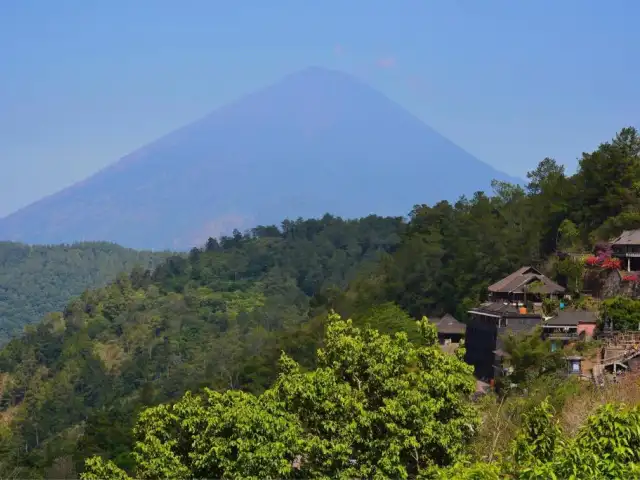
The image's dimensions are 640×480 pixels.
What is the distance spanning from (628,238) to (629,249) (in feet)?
1.37

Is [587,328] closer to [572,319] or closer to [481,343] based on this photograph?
[572,319]

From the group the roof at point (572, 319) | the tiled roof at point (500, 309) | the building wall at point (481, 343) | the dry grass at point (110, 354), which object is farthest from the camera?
the dry grass at point (110, 354)

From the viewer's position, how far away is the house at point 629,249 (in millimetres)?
Result: 35250

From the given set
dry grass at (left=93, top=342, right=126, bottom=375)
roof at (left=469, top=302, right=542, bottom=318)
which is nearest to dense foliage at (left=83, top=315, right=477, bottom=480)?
roof at (left=469, top=302, right=542, bottom=318)

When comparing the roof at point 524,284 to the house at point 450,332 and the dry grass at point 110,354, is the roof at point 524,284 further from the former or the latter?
the dry grass at point 110,354

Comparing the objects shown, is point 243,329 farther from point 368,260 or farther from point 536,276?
point 536,276

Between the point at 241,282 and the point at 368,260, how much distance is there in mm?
16700

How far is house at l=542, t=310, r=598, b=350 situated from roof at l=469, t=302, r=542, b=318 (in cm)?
103

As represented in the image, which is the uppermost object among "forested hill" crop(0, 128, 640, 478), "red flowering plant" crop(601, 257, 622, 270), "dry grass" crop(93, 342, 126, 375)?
"red flowering plant" crop(601, 257, 622, 270)

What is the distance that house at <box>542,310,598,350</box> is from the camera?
32062 mm

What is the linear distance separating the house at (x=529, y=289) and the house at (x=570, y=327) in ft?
8.75

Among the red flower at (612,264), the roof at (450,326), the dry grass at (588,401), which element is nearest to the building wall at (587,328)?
the red flower at (612,264)

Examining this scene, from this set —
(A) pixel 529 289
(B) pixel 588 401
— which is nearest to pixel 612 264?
(A) pixel 529 289

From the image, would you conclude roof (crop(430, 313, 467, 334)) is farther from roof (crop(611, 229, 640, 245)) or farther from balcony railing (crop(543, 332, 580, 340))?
balcony railing (crop(543, 332, 580, 340))
